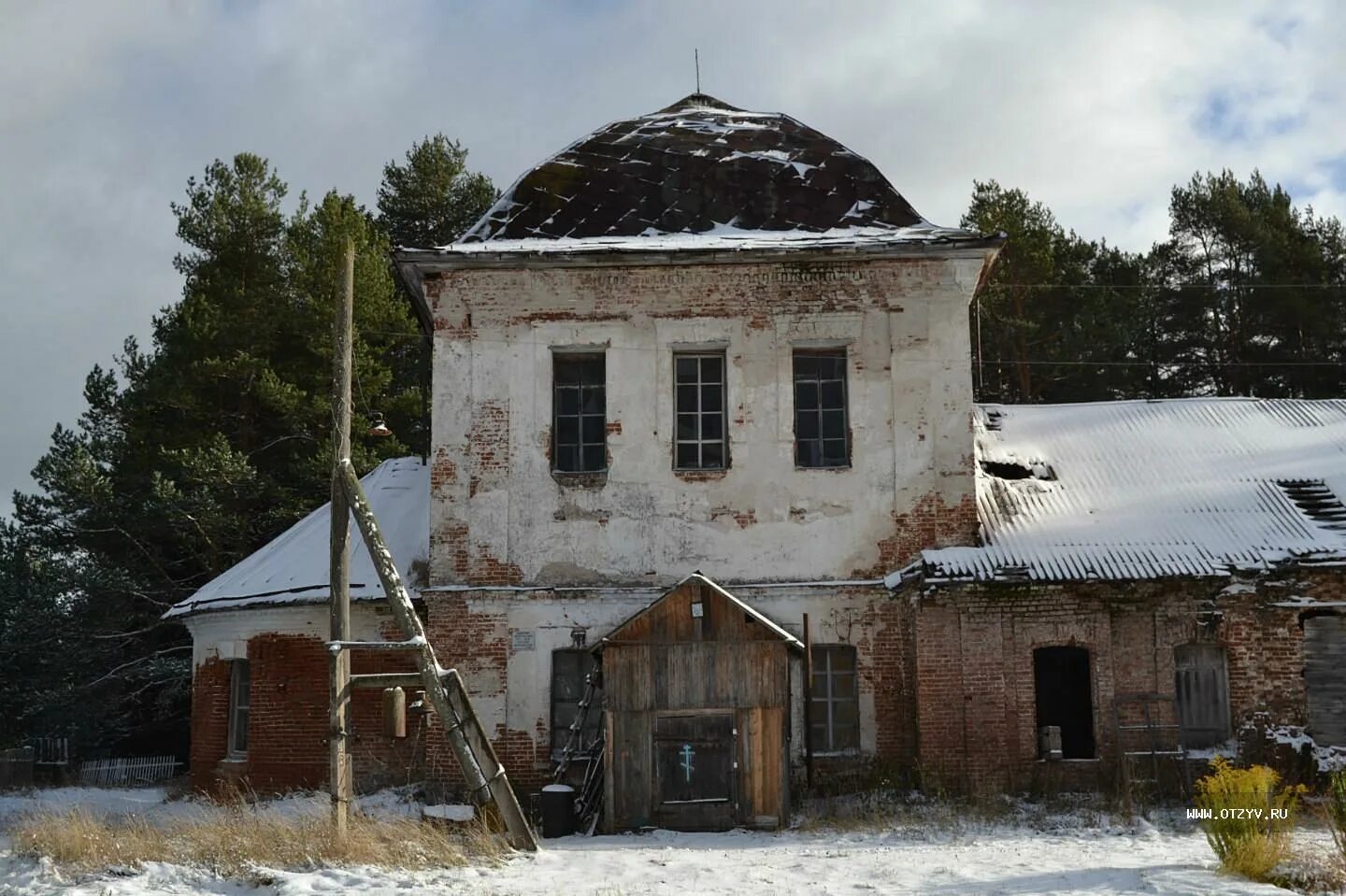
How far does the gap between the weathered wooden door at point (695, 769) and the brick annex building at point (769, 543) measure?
3 centimetres

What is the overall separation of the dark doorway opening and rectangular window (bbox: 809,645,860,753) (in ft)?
10.9

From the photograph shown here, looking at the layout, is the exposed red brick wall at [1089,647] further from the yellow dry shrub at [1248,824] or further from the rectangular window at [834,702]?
the yellow dry shrub at [1248,824]

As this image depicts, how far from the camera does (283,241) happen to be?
31672mm

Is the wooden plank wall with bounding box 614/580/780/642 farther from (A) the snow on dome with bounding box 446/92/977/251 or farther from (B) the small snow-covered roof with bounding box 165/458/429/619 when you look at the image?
(A) the snow on dome with bounding box 446/92/977/251

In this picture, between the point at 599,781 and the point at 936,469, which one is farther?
the point at 936,469

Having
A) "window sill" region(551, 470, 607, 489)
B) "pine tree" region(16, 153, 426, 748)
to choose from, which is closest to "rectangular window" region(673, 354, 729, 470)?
"window sill" region(551, 470, 607, 489)

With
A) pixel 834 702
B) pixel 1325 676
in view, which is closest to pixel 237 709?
pixel 834 702

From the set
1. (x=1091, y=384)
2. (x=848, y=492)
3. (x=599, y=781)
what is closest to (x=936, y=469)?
(x=848, y=492)

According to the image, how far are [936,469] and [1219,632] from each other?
12.7ft

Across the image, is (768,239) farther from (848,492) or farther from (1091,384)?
(1091,384)

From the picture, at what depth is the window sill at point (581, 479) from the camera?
1670 centimetres

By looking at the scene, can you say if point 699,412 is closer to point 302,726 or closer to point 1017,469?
point 1017,469

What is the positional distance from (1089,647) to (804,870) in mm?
6007

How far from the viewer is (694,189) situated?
18.5m
